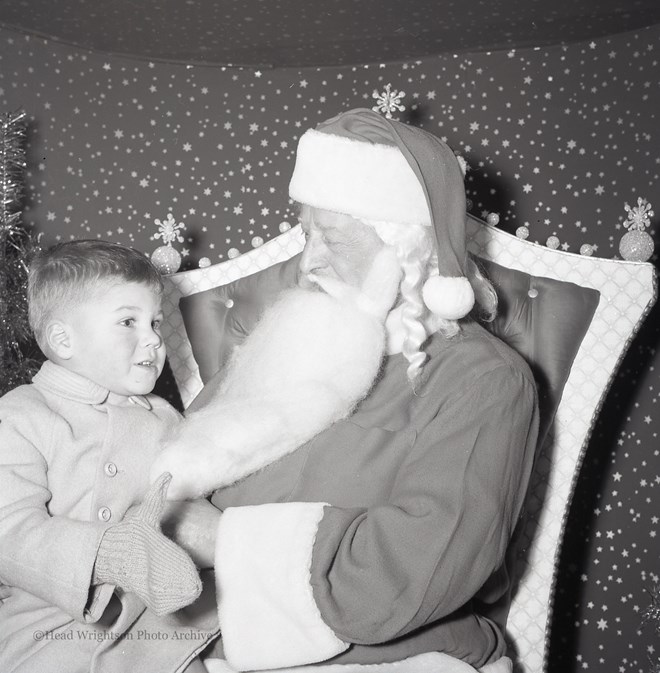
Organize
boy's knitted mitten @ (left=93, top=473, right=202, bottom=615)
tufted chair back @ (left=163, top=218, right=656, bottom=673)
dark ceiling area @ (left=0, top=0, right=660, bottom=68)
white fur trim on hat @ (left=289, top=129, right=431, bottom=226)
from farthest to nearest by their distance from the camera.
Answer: dark ceiling area @ (left=0, top=0, right=660, bottom=68) < tufted chair back @ (left=163, top=218, right=656, bottom=673) < white fur trim on hat @ (left=289, top=129, right=431, bottom=226) < boy's knitted mitten @ (left=93, top=473, right=202, bottom=615)

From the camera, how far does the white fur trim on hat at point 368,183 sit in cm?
194

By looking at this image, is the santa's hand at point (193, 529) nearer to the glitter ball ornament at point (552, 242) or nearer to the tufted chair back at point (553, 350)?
the tufted chair back at point (553, 350)

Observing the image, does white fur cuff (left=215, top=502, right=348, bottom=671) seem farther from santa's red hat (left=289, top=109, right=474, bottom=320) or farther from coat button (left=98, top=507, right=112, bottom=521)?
santa's red hat (left=289, top=109, right=474, bottom=320)

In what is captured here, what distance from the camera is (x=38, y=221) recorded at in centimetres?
330

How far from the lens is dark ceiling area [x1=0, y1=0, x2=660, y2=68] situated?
2590 millimetres

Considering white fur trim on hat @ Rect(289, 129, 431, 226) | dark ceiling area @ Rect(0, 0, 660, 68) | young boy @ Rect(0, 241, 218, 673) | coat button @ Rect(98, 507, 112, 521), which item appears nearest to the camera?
young boy @ Rect(0, 241, 218, 673)

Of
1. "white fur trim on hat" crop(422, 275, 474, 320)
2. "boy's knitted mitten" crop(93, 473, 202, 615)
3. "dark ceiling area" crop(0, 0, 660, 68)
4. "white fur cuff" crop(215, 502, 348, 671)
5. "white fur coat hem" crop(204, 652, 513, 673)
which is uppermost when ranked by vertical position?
"dark ceiling area" crop(0, 0, 660, 68)

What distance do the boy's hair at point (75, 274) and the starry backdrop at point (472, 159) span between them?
1.35 metres

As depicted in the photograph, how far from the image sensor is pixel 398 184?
1.94 m

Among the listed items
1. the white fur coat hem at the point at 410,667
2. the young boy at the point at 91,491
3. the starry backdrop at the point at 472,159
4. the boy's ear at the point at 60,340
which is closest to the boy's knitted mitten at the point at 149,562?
the young boy at the point at 91,491

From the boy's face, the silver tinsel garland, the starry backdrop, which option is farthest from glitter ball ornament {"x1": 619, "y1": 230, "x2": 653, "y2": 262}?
the silver tinsel garland

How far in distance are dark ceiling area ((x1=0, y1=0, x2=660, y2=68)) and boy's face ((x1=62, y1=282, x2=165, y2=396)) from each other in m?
1.24

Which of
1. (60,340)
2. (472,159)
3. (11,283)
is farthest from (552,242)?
(11,283)

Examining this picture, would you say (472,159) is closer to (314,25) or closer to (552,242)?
(552,242)
